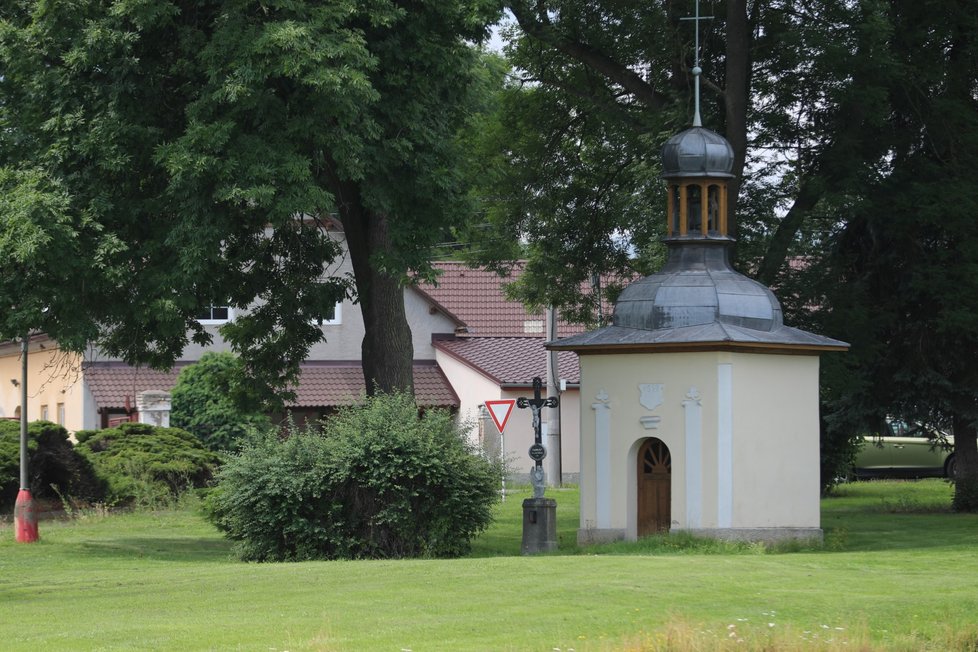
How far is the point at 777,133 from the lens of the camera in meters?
29.3

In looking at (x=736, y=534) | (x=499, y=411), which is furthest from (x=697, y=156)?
(x=499, y=411)

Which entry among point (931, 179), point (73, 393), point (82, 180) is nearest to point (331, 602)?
point (82, 180)

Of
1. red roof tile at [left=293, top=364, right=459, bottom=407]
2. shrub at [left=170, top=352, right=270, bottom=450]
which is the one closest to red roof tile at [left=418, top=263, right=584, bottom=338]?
red roof tile at [left=293, top=364, right=459, bottom=407]

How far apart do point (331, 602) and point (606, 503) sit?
352 inches

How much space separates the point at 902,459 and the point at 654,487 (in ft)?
67.7

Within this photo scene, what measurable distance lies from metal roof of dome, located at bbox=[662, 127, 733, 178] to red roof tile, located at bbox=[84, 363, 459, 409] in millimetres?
18177

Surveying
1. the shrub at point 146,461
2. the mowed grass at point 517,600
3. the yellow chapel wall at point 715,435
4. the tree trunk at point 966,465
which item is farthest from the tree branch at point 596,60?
the shrub at point 146,461

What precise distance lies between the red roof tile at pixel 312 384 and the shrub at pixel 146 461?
5.40 m

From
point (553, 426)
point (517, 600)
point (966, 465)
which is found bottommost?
point (517, 600)

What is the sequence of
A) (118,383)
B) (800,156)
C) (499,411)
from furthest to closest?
(118,383) → (499,411) → (800,156)

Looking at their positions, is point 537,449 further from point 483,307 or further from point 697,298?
point 483,307

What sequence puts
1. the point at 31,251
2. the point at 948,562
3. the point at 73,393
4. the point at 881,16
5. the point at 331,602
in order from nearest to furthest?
the point at 331,602 < the point at 948,562 < the point at 31,251 < the point at 881,16 < the point at 73,393

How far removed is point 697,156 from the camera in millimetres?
24172

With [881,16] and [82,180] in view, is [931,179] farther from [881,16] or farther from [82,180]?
[82,180]
